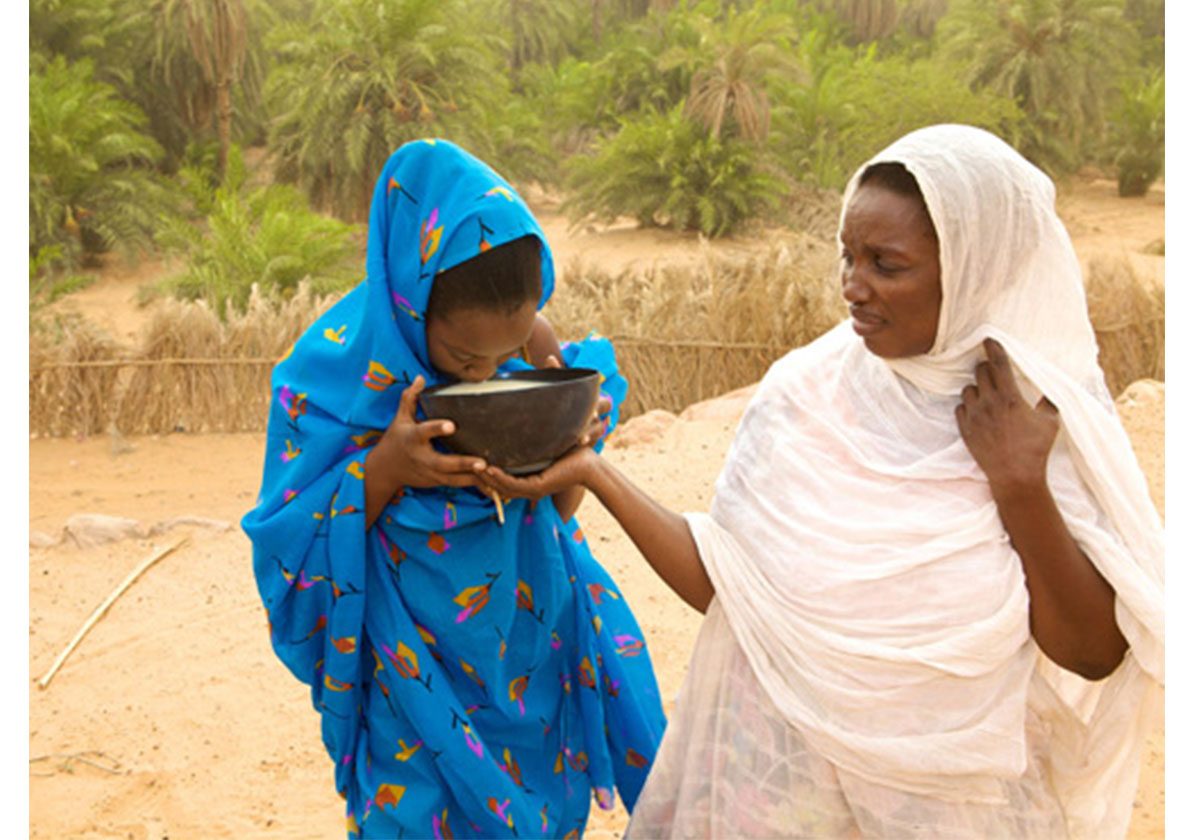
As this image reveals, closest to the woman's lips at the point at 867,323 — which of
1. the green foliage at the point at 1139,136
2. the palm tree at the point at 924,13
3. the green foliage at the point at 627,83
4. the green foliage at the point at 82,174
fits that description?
the green foliage at the point at 82,174

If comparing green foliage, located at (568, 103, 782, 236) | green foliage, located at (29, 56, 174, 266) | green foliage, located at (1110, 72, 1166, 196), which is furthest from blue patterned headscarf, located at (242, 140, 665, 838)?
green foliage, located at (1110, 72, 1166, 196)

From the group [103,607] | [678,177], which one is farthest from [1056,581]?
[678,177]

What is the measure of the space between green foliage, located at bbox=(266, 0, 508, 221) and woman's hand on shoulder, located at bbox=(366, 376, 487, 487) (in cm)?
1351

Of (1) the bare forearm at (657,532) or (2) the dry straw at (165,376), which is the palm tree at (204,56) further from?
(1) the bare forearm at (657,532)

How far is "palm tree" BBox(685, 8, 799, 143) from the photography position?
52.2ft

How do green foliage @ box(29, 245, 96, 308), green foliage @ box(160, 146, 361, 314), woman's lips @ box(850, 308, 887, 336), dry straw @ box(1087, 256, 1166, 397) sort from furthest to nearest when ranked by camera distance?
green foliage @ box(160, 146, 361, 314) → green foliage @ box(29, 245, 96, 308) → dry straw @ box(1087, 256, 1166, 397) → woman's lips @ box(850, 308, 887, 336)

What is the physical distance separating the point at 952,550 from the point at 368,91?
1454 cm

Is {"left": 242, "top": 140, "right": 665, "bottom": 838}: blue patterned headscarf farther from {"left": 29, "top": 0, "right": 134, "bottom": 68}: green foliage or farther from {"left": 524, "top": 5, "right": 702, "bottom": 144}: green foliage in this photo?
{"left": 29, "top": 0, "right": 134, "bottom": 68}: green foliage

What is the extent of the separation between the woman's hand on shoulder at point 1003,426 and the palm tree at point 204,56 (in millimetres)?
15305

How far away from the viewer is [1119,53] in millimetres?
18766

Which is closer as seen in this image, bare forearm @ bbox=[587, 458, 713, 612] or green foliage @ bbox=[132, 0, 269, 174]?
bare forearm @ bbox=[587, 458, 713, 612]

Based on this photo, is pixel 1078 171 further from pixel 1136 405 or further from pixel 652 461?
pixel 652 461

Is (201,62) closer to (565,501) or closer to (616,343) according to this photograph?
(616,343)

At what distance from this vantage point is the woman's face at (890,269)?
76.2 inches
